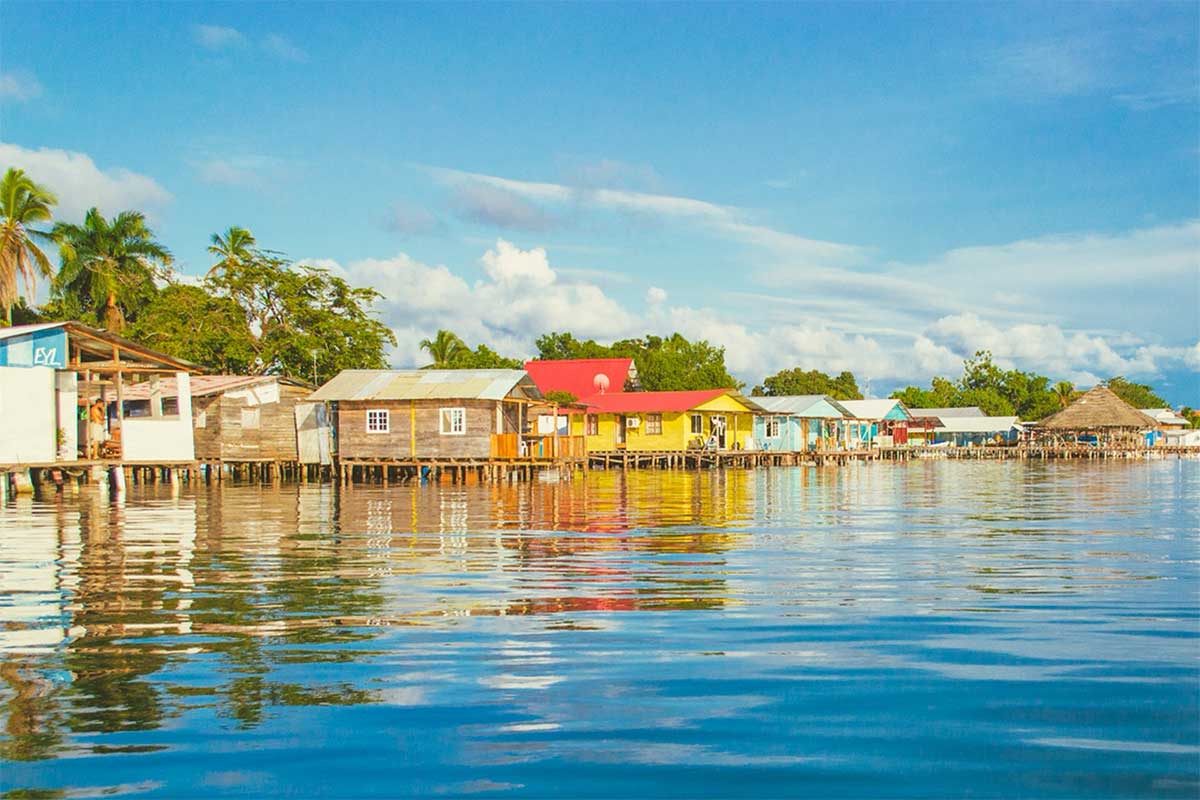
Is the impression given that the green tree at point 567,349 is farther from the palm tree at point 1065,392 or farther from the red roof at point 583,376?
the palm tree at point 1065,392

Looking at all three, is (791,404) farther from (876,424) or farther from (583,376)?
(876,424)

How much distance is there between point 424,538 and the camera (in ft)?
52.0

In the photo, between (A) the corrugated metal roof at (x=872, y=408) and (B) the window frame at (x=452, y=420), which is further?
(A) the corrugated metal roof at (x=872, y=408)

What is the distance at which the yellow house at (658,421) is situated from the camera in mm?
54844

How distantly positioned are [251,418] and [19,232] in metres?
10.5

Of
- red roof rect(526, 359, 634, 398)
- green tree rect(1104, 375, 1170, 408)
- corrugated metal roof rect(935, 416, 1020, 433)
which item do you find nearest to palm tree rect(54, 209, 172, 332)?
red roof rect(526, 359, 634, 398)

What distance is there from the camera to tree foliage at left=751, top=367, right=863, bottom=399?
308 feet

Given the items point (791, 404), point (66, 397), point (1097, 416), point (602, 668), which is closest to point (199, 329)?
point (66, 397)

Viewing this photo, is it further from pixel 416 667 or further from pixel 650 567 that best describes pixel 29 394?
pixel 416 667

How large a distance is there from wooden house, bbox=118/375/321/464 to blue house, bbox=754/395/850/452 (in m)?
27.4

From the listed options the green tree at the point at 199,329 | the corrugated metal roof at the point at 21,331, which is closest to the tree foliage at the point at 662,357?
the green tree at the point at 199,329

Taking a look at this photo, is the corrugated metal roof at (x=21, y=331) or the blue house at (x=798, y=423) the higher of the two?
the corrugated metal roof at (x=21, y=331)

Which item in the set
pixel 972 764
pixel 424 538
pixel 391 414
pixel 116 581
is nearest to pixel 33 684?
pixel 116 581

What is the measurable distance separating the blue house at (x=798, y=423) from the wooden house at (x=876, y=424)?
3.80m
